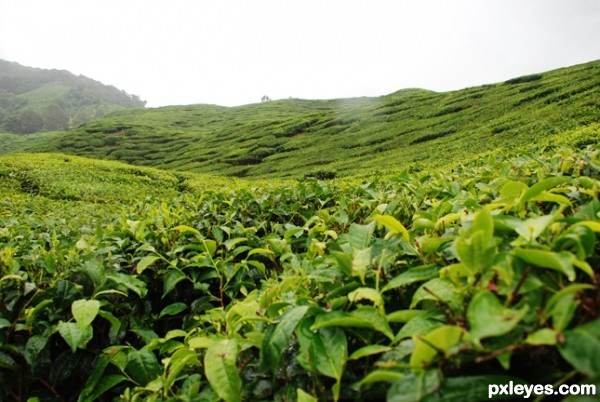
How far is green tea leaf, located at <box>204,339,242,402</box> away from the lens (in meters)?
1.05

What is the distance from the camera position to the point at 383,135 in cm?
2212

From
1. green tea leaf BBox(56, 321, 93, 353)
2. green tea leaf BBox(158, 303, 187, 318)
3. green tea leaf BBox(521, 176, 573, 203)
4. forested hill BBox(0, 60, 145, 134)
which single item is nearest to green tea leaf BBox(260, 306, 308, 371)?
green tea leaf BBox(521, 176, 573, 203)

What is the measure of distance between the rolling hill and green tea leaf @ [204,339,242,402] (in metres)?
11.5

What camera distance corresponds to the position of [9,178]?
12.4m

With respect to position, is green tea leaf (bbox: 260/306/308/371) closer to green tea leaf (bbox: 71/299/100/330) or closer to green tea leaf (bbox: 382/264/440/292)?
green tea leaf (bbox: 382/264/440/292)

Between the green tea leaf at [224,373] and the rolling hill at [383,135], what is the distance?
11455 millimetres

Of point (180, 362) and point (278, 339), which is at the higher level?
point (278, 339)

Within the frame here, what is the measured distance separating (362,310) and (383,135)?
72.3 ft

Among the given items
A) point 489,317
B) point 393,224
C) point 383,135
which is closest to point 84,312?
point 393,224

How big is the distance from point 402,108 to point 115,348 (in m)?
28.7

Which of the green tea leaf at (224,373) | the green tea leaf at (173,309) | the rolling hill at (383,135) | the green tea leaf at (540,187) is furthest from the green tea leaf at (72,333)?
the rolling hill at (383,135)

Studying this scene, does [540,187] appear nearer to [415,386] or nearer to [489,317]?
[489,317]

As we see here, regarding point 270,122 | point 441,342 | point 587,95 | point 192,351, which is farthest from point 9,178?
point 270,122

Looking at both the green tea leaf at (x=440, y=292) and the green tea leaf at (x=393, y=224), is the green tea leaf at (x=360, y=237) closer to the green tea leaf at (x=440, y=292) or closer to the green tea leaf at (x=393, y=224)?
the green tea leaf at (x=393, y=224)
